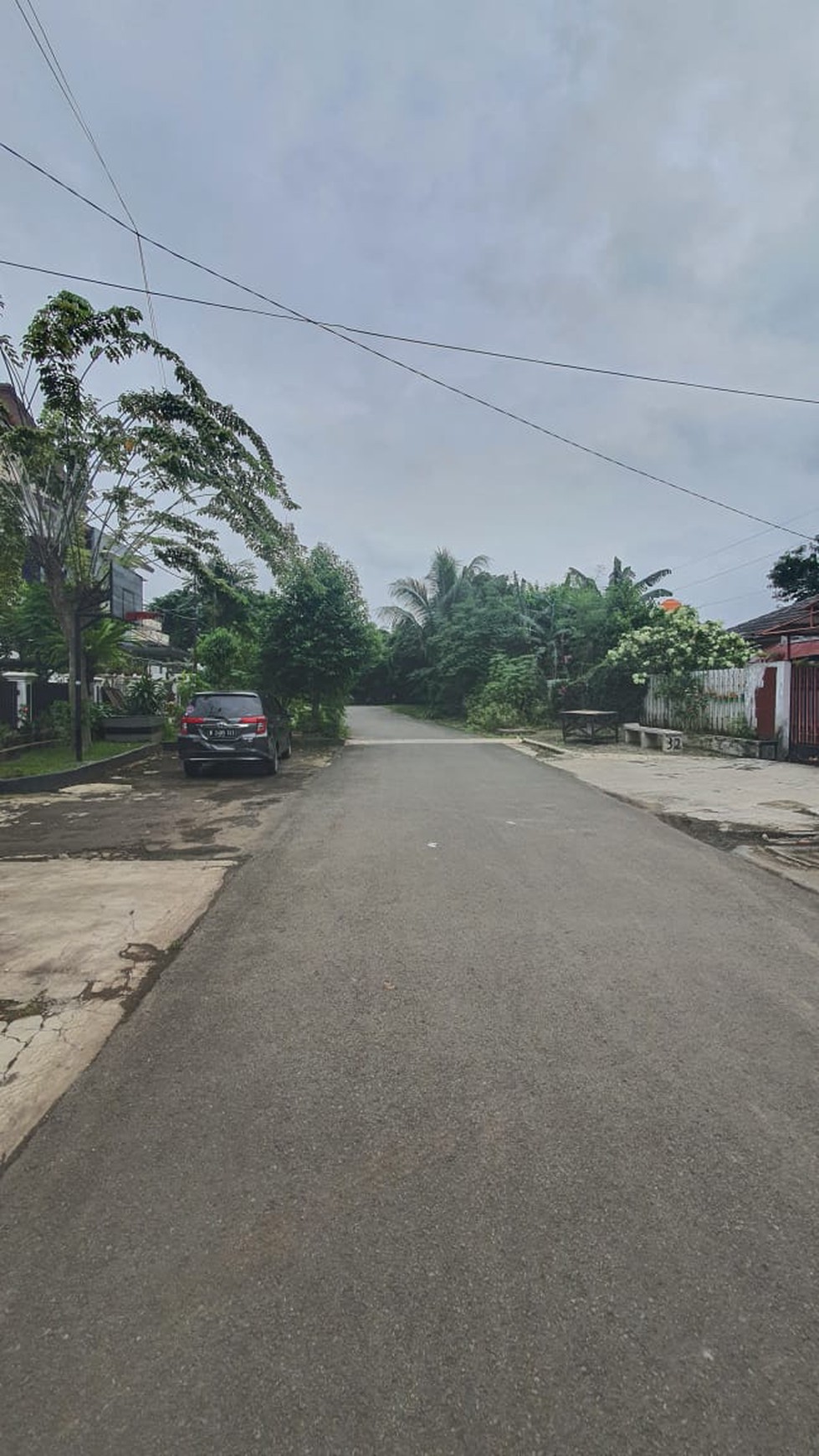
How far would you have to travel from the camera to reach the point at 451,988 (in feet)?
12.3

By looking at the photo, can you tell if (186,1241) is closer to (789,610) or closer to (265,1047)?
(265,1047)

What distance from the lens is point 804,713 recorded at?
13.8m

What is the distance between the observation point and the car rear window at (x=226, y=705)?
12609 mm

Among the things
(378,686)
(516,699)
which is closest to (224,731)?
(516,699)

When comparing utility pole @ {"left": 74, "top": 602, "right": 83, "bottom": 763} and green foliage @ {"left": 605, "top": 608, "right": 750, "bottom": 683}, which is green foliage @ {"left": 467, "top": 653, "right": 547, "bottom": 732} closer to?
green foliage @ {"left": 605, "top": 608, "right": 750, "bottom": 683}

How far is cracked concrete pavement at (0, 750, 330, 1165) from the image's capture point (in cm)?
316

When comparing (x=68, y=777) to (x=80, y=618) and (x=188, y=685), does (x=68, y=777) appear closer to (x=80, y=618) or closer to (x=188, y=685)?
(x=80, y=618)

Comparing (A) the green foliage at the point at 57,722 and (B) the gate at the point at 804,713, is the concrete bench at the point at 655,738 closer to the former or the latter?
(B) the gate at the point at 804,713

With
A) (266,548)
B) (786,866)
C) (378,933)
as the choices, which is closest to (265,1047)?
(378,933)

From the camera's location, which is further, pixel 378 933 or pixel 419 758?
pixel 419 758

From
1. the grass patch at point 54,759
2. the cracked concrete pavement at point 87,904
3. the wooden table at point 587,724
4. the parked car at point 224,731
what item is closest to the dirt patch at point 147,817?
the cracked concrete pavement at point 87,904

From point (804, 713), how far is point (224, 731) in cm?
1056

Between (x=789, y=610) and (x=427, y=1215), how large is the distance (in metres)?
26.4

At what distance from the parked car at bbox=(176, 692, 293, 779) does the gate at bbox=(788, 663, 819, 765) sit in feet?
32.2
